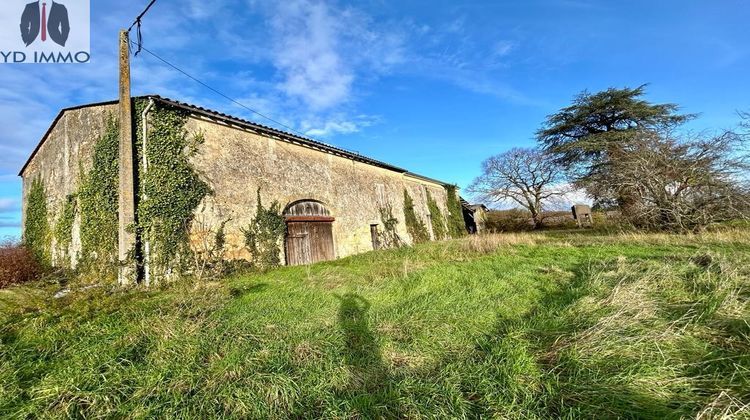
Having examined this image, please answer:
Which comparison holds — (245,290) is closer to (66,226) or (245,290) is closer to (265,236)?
(265,236)

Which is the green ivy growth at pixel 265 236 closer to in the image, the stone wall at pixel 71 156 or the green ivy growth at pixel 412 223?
the stone wall at pixel 71 156

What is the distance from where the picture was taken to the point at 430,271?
23.9ft

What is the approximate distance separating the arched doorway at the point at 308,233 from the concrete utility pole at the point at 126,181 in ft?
13.9

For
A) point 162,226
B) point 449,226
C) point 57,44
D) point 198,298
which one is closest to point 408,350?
point 198,298

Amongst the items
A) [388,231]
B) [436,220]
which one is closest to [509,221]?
[436,220]

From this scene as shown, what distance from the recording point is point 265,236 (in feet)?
32.1

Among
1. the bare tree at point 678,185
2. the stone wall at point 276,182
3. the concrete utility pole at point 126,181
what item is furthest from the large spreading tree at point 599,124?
the concrete utility pole at point 126,181

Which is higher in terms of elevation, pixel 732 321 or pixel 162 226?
pixel 162 226

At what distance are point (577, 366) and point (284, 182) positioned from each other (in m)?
9.79

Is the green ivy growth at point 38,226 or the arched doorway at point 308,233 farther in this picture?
the arched doorway at point 308,233

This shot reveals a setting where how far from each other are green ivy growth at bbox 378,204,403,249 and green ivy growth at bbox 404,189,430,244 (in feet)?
4.58

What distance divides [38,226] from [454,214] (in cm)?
2232

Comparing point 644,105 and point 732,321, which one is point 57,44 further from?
point 644,105

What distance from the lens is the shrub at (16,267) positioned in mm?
7318
